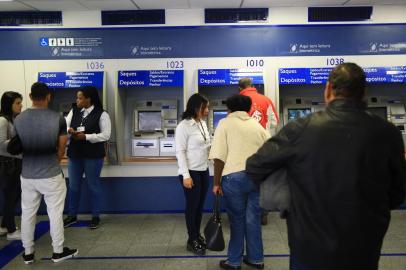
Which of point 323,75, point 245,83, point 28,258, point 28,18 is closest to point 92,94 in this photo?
point 28,18

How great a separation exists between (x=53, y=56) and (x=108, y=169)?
153 centimetres

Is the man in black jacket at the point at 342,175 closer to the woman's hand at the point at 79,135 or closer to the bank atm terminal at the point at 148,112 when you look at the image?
the woman's hand at the point at 79,135

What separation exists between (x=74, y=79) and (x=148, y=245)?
2154mm

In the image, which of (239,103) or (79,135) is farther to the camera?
(79,135)

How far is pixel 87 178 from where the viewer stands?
4.17 m

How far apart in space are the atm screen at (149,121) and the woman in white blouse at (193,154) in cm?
128

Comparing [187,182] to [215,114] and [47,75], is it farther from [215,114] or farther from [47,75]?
[47,75]

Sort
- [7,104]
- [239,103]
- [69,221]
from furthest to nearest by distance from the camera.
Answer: [69,221] → [7,104] → [239,103]

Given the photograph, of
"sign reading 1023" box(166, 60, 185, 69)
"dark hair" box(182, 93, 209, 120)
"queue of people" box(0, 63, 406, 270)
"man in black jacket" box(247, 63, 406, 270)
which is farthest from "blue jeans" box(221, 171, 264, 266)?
"sign reading 1023" box(166, 60, 185, 69)

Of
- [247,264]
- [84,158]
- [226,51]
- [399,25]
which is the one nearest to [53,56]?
[84,158]

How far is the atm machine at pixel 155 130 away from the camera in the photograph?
14.6ft

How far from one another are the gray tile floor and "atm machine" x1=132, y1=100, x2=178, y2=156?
0.81 meters

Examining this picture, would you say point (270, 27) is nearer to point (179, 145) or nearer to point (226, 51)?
point (226, 51)

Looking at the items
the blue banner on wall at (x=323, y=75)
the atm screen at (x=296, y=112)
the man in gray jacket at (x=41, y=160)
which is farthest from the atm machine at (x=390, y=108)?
the man in gray jacket at (x=41, y=160)
